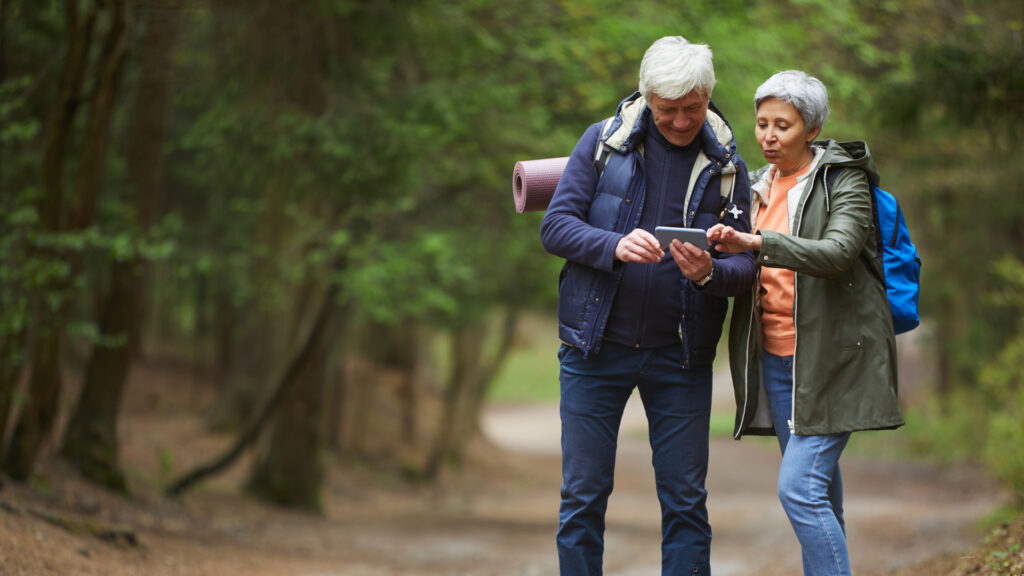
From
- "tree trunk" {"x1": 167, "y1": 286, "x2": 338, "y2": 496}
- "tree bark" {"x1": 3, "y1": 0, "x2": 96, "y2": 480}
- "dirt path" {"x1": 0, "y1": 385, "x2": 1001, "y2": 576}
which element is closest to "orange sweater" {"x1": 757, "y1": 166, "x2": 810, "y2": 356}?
"dirt path" {"x1": 0, "y1": 385, "x2": 1001, "y2": 576}

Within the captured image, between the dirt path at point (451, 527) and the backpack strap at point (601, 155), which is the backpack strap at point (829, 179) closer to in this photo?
the backpack strap at point (601, 155)

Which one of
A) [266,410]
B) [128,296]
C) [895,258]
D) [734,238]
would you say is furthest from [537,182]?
[266,410]

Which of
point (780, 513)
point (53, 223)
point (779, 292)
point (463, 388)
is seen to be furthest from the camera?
point (463, 388)

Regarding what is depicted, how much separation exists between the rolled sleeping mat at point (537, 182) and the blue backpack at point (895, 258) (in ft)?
3.24

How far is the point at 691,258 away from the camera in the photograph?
338 centimetres

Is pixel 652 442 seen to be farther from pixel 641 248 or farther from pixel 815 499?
pixel 641 248

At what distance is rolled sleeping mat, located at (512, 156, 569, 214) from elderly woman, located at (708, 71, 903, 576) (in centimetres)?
77

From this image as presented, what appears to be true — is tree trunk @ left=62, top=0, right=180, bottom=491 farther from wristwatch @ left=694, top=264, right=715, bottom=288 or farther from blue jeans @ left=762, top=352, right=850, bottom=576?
blue jeans @ left=762, top=352, right=850, bottom=576

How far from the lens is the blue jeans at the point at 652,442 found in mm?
3666

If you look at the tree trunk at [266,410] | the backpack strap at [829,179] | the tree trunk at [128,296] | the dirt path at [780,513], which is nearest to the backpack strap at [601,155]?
the backpack strap at [829,179]

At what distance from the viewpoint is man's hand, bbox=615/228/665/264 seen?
3.37m

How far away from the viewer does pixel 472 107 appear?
9883mm

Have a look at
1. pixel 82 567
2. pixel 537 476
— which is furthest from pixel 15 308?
pixel 537 476

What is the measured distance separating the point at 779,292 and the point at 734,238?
0.44m
